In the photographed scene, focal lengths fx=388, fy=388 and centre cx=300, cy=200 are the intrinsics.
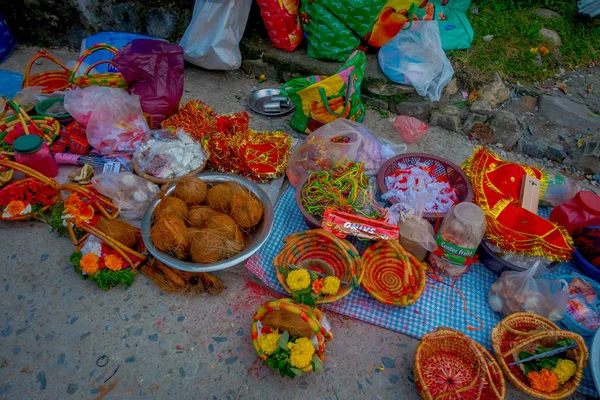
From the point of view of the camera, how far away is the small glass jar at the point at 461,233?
7.73 ft

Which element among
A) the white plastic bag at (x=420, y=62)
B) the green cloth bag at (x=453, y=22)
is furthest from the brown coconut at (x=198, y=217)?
the green cloth bag at (x=453, y=22)

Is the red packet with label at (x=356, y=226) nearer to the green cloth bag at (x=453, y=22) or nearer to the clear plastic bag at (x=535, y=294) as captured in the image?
the clear plastic bag at (x=535, y=294)

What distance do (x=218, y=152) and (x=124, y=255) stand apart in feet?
3.63

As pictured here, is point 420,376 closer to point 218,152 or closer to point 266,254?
point 266,254

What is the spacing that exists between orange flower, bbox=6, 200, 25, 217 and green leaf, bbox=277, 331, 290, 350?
2096 mm

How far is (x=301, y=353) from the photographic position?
2.03 metres

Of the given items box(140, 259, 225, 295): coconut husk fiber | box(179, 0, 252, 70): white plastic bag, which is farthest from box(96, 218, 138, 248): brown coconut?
box(179, 0, 252, 70): white plastic bag

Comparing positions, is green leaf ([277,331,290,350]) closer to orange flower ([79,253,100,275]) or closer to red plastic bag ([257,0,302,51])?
orange flower ([79,253,100,275])

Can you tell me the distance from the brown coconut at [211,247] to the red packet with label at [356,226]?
61 centimetres

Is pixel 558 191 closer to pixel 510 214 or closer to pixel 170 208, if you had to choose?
pixel 510 214

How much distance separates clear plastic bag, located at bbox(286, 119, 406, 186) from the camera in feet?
9.63

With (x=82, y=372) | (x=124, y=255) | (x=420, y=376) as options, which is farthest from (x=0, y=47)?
(x=420, y=376)

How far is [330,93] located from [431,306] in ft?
5.96

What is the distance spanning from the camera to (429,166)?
9.83ft
